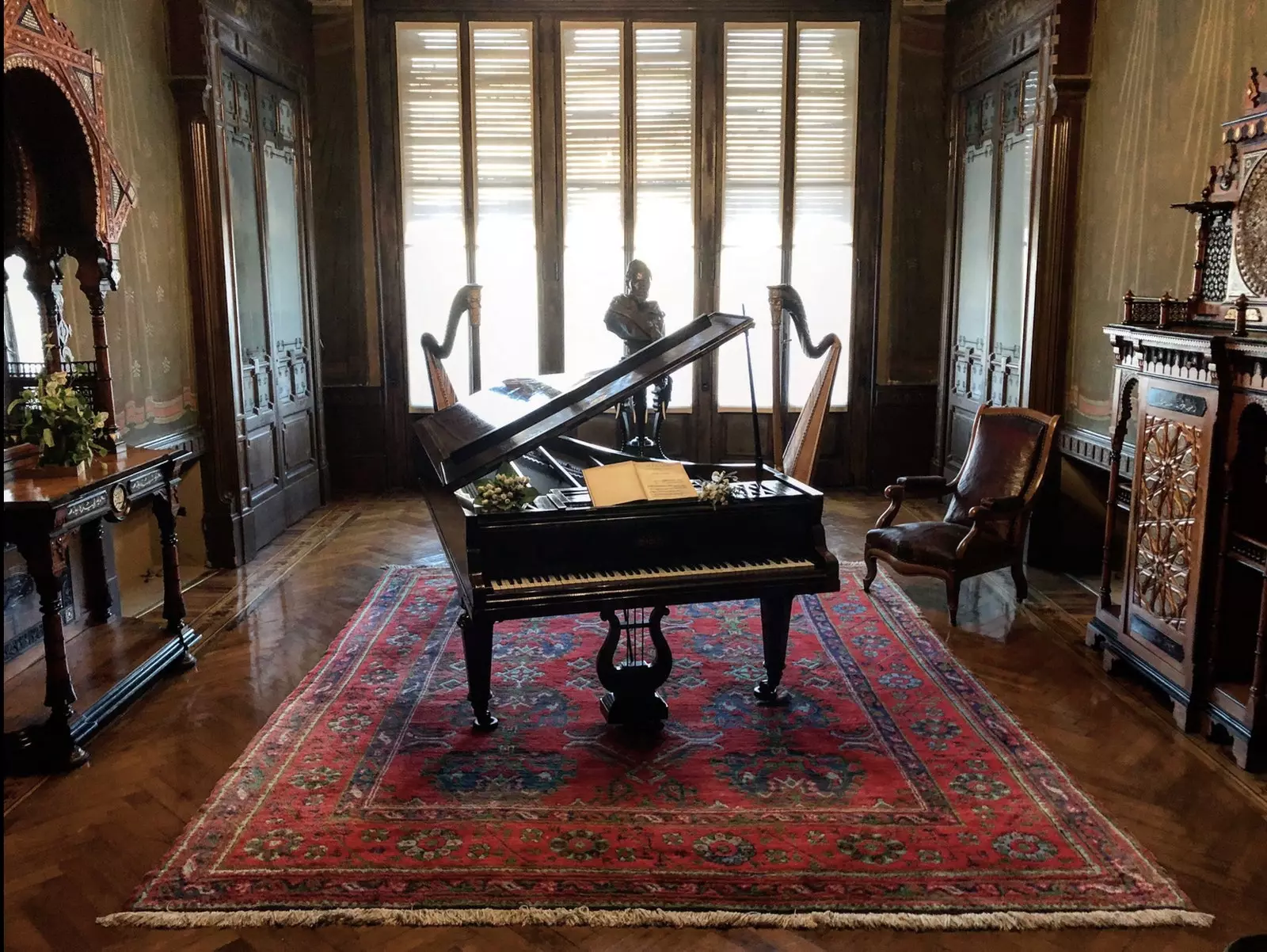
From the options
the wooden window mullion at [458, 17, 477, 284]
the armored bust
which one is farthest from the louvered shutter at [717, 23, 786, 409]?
the wooden window mullion at [458, 17, 477, 284]

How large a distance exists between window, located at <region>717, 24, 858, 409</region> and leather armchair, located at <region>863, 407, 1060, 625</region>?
2.59 m

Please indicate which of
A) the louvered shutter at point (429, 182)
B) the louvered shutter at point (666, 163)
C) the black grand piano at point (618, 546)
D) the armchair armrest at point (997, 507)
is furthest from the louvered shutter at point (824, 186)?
the black grand piano at point (618, 546)

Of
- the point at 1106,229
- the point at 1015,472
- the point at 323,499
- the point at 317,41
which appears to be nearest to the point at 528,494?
the point at 1015,472

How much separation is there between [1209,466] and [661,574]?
208cm

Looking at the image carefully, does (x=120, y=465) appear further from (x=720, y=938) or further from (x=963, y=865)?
(x=963, y=865)

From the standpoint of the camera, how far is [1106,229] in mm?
5410

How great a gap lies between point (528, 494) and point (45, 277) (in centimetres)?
240

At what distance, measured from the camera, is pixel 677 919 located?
2.69 meters

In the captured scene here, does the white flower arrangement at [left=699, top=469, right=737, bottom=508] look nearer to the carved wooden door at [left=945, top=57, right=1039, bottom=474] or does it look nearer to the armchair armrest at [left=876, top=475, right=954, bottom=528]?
the armchair armrest at [left=876, top=475, right=954, bottom=528]

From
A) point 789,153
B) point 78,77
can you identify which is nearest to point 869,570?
point 789,153

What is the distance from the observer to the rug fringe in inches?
105

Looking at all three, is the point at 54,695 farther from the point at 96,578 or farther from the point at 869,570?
the point at 869,570

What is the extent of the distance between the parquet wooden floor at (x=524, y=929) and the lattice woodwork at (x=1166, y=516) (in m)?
0.46

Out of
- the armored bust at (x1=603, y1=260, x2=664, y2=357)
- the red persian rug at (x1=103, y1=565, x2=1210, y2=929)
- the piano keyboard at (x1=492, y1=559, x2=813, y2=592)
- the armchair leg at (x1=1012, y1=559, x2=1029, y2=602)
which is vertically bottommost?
the red persian rug at (x1=103, y1=565, x2=1210, y2=929)
